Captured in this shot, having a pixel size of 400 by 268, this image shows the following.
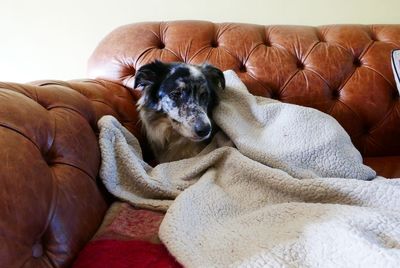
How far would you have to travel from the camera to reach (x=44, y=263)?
582 millimetres

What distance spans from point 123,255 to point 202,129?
0.60 m

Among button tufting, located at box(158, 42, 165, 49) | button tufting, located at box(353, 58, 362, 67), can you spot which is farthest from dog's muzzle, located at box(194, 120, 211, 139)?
button tufting, located at box(353, 58, 362, 67)

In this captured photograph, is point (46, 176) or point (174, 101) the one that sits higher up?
point (46, 176)

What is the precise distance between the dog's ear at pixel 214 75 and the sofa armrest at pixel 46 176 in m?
0.54

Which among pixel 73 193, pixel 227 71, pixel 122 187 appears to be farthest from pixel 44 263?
pixel 227 71

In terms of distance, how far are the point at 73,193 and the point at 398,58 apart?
4.24 ft

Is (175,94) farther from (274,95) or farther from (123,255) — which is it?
(123,255)

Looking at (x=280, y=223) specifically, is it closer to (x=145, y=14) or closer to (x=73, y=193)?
(x=73, y=193)

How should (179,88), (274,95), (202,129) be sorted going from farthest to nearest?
(274,95)
(179,88)
(202,129)

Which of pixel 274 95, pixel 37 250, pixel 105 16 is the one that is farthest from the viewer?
pixel 105 16

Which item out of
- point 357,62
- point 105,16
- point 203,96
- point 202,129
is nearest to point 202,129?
point 202,129

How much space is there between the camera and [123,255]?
0.65 metres

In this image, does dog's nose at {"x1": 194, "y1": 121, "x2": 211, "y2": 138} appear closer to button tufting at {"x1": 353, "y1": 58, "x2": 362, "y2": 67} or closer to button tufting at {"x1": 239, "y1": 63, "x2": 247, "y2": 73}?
button tufting at {"x1": 239, "y1": 63, "x2": 247, "y2": 73}

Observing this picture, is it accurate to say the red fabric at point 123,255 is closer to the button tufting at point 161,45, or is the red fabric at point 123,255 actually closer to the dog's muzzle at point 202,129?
the dog's muzzle at point 202,129
